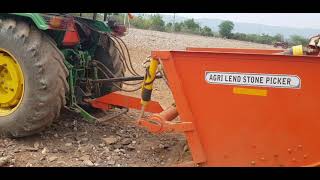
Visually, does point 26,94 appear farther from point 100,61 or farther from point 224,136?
point 224,136

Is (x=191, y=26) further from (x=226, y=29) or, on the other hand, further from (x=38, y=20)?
(x=38, y=20)

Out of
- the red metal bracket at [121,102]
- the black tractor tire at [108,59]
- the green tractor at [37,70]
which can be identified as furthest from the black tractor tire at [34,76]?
the black tractor tire at [108,59]

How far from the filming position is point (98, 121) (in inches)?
197

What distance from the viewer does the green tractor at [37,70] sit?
4492mm

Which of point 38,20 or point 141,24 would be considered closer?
point 38,20

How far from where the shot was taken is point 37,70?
4.47 m

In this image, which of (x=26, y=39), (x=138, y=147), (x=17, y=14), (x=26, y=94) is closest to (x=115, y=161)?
(x=138, y=147)

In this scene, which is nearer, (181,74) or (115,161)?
(181,74)

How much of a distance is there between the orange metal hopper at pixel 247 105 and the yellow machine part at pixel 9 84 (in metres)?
1.59

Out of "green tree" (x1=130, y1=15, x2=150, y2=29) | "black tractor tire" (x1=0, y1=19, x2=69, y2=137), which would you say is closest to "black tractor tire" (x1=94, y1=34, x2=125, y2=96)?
"black tractor tire" (x1=0, y1=19, x2=69, y2=137)

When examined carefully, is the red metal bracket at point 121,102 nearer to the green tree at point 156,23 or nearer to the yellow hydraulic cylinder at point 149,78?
the yellow hydraulic cylinder at point 149,78

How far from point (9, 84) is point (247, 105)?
249cm

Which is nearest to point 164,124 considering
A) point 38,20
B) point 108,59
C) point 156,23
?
point 38,20
